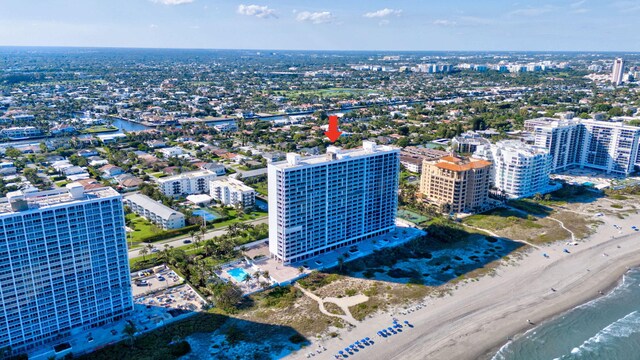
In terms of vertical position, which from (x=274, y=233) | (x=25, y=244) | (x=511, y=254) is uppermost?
(x=25, y=244)

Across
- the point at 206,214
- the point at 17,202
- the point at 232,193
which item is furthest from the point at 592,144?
the point at 17,202

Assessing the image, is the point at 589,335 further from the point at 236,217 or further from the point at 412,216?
the point at 236,217

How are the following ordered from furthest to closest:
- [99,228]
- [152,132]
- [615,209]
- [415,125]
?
[415,125]
[152,132]
[615,209]
[99,228]

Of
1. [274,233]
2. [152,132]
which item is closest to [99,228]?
[274,233]

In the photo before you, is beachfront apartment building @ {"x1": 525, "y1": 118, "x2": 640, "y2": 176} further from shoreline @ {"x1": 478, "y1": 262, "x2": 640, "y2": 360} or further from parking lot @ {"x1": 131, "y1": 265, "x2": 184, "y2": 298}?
parking lot @ {"x1": 131, "y1": 265, "x2": 184, "y2": 298}

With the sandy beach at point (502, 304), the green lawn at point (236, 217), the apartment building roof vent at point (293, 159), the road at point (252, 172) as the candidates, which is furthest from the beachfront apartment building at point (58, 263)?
the road at point (252, 172)

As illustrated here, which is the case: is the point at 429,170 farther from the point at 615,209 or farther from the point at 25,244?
the point at 25,244

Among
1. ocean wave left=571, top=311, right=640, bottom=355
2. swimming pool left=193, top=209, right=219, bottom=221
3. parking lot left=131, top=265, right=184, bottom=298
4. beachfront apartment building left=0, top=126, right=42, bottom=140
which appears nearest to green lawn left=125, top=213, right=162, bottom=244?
swimming pool left=193, top=209, right=219, bottom=221
